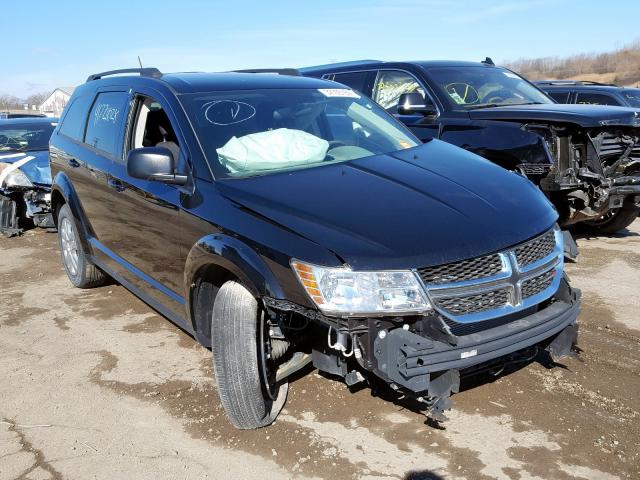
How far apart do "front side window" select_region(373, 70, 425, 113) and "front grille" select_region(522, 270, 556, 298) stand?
4092mm

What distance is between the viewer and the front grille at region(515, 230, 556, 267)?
3.11 metres

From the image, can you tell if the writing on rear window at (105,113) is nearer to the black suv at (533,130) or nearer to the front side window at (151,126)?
the front side window at (151,126)

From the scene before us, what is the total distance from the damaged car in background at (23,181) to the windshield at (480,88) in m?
5.17

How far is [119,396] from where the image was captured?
3.92m

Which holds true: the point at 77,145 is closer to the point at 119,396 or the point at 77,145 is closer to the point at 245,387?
the point at 119,396

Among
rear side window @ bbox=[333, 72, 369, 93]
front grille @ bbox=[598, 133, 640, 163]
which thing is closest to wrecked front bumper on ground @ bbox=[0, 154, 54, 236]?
rear side window @ bbox=[333, 72, 369, 93]

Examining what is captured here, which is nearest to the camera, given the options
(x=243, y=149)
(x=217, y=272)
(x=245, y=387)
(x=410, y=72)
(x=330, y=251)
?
(x=330, y=251)

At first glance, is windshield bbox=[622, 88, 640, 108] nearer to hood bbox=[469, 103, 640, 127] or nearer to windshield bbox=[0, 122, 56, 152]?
hood bbox=[469, 103, 640, 127]

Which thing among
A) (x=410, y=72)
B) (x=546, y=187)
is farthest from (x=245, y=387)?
(x=410, y=72)

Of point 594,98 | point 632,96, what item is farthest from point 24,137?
point 632,96

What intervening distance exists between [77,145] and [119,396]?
2.48m

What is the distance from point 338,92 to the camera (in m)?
4.67

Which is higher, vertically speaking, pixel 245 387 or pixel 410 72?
pixel 410 72

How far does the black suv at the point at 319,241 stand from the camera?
9.19 feet
